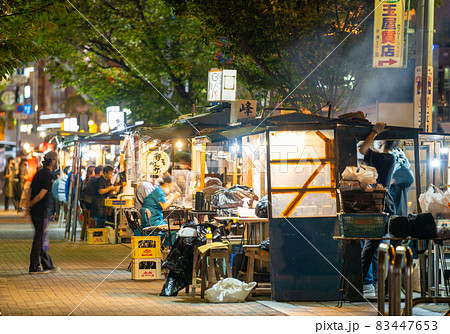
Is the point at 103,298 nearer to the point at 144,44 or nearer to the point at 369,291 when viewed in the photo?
the point at 369,291

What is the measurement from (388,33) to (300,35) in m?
2.94

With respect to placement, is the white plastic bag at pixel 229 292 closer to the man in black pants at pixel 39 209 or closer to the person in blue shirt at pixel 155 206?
the person in blue shirt at pixel 155 206

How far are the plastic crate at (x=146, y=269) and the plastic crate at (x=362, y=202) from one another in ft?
14.1

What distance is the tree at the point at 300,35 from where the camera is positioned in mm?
17781

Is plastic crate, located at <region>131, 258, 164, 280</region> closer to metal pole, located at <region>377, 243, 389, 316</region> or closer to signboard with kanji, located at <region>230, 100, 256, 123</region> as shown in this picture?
signboard with kanji, located at <region>230, 100, 256, 123</region>

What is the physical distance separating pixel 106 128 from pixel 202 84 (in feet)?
16.2

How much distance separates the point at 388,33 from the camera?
51.4ft

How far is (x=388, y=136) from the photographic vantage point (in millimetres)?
11680

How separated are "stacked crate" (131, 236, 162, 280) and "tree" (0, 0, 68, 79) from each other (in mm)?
3540

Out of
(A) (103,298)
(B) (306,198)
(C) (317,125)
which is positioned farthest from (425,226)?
(A) (103,298)

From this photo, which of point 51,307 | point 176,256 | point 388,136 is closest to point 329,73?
point 388,136

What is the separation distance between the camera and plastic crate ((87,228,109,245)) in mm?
19875

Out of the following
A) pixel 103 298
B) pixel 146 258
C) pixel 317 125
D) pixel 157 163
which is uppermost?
pixel 317 125

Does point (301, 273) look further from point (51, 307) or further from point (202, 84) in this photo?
point (202, 84)
